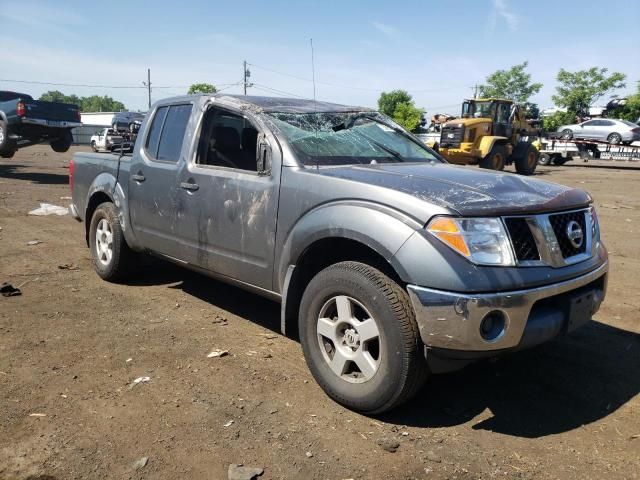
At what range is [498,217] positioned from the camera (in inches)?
112

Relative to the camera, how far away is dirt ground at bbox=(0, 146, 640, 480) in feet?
8.80

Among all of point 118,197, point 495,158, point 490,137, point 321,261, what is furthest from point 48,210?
point 495,158

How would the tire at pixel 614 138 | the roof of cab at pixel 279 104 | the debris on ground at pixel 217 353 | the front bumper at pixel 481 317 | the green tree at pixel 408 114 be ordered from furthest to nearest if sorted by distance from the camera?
the green tree at pixel 408 114, the tire at pixel 614 138, the roof of cab at pixel 279 104, the debris on ground at pixel 217 353, the front bumper at pixel 481 317

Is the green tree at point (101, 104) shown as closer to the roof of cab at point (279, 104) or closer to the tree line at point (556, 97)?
the tree line at point (556, 97)

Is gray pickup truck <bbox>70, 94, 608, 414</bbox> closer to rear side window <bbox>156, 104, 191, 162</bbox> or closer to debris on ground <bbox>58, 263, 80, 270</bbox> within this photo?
rear side window <bbox>156, 104, 191, 162</bbox>

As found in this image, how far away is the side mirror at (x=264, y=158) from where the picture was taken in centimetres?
369

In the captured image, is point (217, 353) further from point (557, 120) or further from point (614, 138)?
point (557, 120)

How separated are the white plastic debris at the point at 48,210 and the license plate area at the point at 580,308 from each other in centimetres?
887

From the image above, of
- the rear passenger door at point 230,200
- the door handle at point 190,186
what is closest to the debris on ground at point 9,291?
the rear passenger door at point 230,200

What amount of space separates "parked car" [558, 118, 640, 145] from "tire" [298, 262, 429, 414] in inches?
1210

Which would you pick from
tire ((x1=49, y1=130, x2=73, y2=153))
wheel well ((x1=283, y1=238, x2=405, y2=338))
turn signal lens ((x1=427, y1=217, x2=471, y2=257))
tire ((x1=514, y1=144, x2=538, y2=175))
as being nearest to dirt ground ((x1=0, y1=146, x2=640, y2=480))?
wheel well ((x1=283, y1=238, x2=405, y2=338))

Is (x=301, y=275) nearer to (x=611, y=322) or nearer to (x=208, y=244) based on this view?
(x=208, y=244)

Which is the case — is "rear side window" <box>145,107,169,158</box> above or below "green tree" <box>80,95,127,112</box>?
below

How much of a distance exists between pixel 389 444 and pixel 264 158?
1966mm
